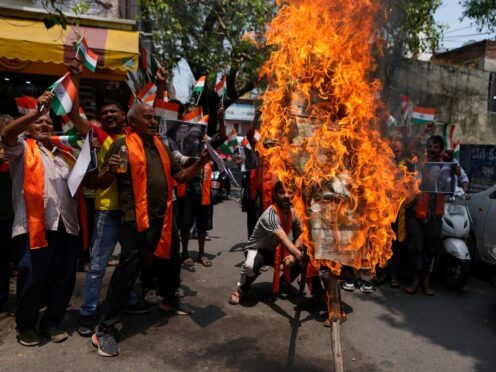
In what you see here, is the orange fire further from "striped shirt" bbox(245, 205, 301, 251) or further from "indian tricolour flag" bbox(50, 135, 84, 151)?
"indian tricolour flag" bbox(50, 135, 84, 151)

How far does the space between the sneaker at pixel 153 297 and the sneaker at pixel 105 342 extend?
0.98m

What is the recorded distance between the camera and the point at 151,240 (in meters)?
3.87

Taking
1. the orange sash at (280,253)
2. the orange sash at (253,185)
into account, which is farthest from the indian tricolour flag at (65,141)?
the orange sash at (253,185)

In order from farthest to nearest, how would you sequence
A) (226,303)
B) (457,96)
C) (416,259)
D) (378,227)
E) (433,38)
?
(457,96) → (433,38) → (416,259) → (226,303) → (378,227)

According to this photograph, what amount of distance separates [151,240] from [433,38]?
10.6m

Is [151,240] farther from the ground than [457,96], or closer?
closer

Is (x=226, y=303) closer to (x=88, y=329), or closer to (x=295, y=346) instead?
(x=295, y=346)

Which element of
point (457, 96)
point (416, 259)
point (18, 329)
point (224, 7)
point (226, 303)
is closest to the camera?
point (18, 329)

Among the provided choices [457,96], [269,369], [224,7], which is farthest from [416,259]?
[457,96]

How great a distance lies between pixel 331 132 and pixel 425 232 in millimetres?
2840

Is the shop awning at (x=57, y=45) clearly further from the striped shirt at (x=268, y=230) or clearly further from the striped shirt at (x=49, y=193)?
the striped shirt at (x=268, y=230)

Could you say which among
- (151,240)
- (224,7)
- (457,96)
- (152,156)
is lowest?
(151,240)

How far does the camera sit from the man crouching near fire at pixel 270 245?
4801mm

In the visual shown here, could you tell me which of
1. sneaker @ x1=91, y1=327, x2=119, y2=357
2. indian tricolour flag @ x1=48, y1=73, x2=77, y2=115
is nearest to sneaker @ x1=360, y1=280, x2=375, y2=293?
sneaker @ x1=91, y1=327, x2=119, y2=357
